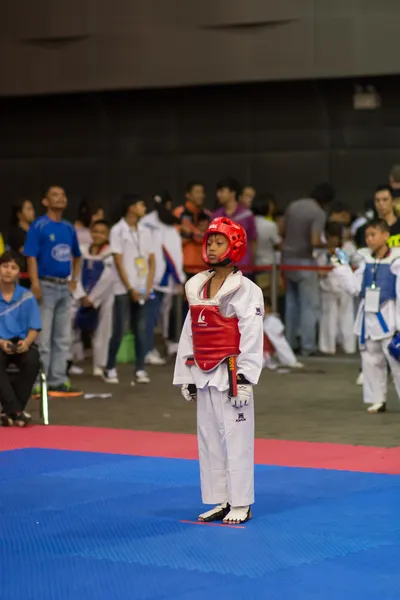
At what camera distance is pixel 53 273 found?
11.5 m

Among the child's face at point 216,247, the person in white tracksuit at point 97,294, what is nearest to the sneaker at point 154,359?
the person in white tracksuit at point 97,294

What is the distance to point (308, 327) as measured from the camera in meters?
14.9

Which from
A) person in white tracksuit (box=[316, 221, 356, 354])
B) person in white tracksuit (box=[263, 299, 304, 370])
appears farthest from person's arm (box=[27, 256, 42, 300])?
person in white tracksuit (box=[316, 221, 356, 354])

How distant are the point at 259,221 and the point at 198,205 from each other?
85 cm

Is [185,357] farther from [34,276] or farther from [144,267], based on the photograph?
[144,267]

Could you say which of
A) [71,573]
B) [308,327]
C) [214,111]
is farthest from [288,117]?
[71,573]

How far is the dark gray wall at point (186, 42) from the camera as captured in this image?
18000mm

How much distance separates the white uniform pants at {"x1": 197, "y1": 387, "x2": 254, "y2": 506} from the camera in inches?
258

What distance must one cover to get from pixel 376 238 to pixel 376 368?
1.09 meters

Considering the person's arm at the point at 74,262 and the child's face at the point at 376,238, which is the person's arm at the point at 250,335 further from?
the person's arm at the point at 74,262

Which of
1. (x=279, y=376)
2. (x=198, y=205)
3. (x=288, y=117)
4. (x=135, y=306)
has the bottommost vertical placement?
(x=279, y=376)

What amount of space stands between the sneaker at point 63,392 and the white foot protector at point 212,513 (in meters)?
5.47

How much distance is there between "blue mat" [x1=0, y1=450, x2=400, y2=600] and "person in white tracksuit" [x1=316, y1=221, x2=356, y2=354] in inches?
275

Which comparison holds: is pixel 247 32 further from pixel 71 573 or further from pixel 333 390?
pixel 71 573
